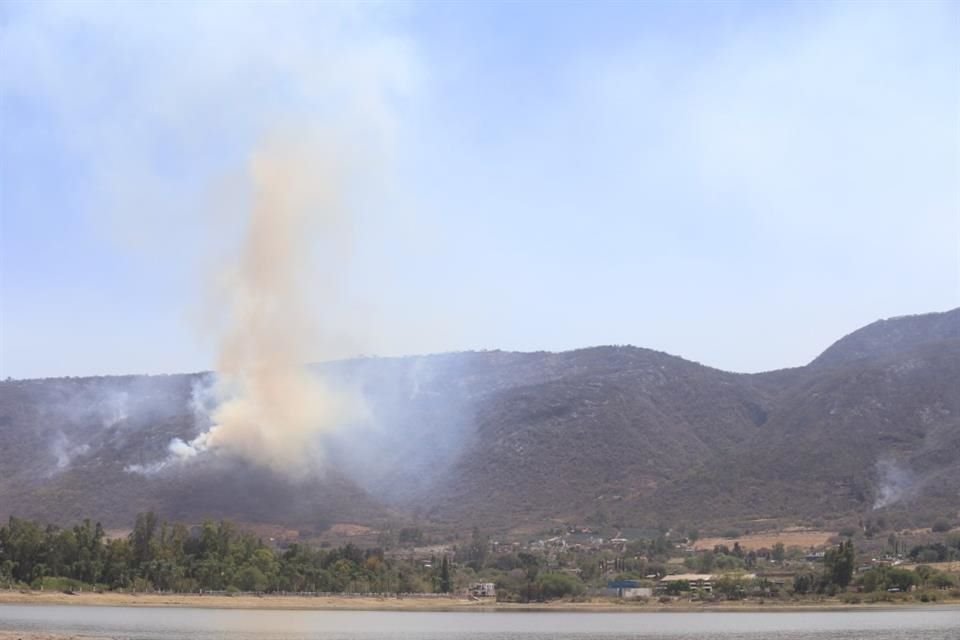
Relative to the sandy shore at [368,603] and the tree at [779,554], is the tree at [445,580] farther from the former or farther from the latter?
the tree at [779,554]

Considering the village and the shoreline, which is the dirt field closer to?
the village

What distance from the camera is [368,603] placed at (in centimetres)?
12900

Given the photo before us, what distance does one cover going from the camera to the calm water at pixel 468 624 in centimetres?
8619

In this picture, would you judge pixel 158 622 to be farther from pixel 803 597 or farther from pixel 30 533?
pixel 803 597

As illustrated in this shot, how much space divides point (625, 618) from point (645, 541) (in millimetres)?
81144

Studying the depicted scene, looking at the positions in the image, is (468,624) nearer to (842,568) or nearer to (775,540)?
(842,568)

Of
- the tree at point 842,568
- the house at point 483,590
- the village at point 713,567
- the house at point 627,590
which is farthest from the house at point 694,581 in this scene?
the house at point 483,590

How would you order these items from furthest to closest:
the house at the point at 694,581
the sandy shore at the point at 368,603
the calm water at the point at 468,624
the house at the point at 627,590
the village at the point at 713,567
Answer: the house at the point at 694,581 < the house at the point at 627,590 < the village at the point at 713,567 < the sandy shore at the point at 368,603 < the calm water at the point at 468,624

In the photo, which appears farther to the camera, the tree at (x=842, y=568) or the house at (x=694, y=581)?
the house at (x=694, y=581)

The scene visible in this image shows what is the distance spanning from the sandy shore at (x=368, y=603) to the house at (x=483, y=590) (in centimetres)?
832

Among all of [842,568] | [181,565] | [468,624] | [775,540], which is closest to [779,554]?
[775,540]

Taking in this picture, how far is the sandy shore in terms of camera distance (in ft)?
395

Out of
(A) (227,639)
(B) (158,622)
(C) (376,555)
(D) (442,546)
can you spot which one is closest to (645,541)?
(D) (442,546)

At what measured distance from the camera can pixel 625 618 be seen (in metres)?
113
